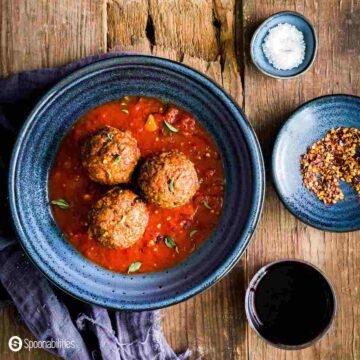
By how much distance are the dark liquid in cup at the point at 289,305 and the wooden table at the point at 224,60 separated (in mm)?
108

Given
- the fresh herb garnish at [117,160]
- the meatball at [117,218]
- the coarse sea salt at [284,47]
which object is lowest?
the meatball at [117,218]

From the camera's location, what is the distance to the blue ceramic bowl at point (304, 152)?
297cm

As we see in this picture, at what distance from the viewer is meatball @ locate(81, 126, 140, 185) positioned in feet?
8.59

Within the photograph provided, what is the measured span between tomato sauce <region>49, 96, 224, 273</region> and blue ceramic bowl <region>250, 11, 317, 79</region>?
1.46 feet

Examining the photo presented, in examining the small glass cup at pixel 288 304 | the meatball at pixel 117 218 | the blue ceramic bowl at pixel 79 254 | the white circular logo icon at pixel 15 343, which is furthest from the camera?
the white circular logo icon at pixel 15 343

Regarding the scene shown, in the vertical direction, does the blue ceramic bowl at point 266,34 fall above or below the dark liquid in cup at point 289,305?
above

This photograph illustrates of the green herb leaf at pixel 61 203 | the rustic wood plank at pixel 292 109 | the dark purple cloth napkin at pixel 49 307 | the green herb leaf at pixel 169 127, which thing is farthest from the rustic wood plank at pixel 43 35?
the rustic wood plank at pixel 292 109

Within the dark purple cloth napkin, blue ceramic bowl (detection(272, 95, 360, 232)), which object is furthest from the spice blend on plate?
the dark purple cloth napkin

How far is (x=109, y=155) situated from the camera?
261cm

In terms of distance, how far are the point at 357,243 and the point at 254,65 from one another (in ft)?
3.31

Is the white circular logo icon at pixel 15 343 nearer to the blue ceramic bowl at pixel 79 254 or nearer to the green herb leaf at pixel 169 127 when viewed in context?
the blue ceramic bowl at pixel 79 254

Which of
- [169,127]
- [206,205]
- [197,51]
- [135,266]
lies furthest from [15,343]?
[197,51]

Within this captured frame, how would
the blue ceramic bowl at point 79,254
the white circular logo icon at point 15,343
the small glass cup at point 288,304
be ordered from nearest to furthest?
the blue ceramic bowl at point 79,254 → the small glass cup at point 288,304 → the white circular logo icon at point 15,343

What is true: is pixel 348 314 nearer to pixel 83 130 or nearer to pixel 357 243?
pixel 357 243
